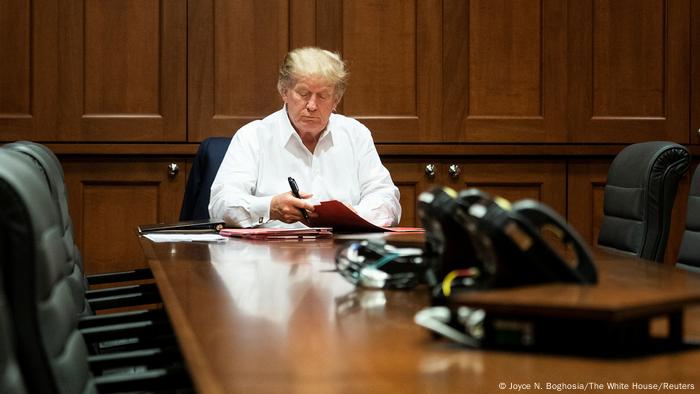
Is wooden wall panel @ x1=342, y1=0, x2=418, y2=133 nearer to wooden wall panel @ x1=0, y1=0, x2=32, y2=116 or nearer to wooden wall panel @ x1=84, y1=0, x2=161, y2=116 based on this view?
wooden wall panel @ x1=84, y1=0, x2=161, y2=116

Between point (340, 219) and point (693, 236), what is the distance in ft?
3.16

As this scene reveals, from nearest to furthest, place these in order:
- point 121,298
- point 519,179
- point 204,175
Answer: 1. point 121,298
2. point 204,175
3. point 519,179

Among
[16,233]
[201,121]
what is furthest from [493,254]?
[201,121]

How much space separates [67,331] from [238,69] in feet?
10.9

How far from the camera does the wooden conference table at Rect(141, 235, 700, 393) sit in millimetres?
984

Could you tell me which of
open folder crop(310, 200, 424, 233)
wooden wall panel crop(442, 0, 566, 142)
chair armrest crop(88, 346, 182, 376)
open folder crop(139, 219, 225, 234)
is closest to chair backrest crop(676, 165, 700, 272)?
open folder crop(310, 200, 424, 233)

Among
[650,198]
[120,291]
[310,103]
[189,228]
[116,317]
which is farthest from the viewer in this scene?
[310,103]

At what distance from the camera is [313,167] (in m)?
3.65

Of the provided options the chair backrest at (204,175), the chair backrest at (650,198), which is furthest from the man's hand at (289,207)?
the chair backrest at (650,198)

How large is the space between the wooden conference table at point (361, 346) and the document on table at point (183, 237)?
1.04 m

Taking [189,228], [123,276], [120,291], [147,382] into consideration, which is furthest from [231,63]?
[147,382]

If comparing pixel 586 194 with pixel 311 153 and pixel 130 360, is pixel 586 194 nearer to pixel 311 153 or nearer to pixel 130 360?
pixel 311 153

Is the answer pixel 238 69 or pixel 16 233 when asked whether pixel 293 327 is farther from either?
pixel 238 69

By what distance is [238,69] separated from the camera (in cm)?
466
